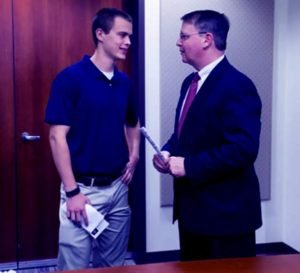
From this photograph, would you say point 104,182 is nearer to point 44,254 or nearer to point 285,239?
point 44,254

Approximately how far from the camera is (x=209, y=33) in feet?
6.19

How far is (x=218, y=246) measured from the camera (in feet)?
6.00

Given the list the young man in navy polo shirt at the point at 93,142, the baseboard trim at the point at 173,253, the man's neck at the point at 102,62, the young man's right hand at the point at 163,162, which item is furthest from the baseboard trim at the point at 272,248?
the man's neck at the point at 102,62

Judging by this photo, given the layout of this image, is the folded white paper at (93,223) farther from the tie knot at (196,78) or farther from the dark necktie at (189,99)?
the tie knot at (196,78)

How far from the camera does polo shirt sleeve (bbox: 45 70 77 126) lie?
196cm

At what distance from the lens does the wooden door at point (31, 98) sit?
3006 millimetres

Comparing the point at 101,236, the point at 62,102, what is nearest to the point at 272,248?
the point at 101,236

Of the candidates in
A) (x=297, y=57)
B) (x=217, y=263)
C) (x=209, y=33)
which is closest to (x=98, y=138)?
(x=209, y=33)

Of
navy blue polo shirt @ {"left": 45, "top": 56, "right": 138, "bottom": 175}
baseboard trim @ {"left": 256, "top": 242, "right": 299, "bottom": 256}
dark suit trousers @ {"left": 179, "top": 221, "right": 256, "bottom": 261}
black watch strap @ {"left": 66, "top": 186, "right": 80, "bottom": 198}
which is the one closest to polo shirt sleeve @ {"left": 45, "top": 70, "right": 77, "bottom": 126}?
navy blue polo shirt @ {"left": 45, "top": 56, "right": 138, "bottom": 175}

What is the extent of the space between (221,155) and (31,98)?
1.70 metres

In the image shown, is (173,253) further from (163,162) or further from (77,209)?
(163,162)

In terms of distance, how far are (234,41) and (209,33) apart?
134cm

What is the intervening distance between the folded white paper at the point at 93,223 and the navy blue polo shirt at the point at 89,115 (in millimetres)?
159

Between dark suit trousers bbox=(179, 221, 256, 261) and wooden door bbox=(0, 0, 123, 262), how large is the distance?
4.79 ft
